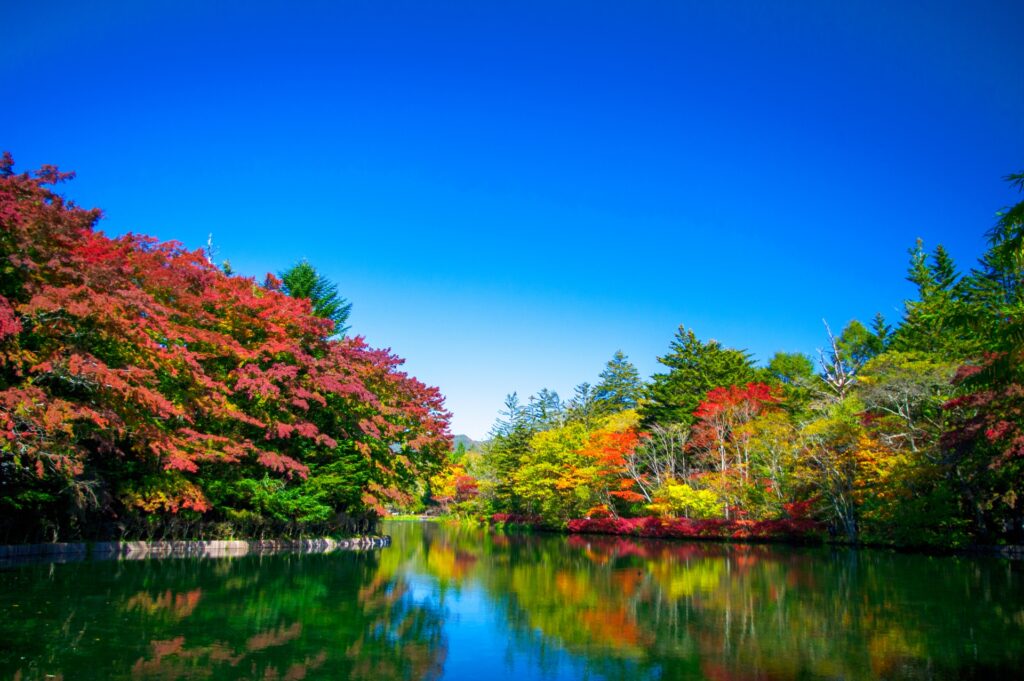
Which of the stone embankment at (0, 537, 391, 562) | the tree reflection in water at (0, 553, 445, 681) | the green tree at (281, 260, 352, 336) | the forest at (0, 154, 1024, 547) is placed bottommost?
the stone embankment at (0, 537, 391, 562)

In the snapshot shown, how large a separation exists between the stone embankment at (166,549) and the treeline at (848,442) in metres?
9.94

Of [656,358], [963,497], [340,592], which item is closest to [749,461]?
[963,497]

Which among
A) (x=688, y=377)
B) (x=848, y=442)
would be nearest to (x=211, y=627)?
(x=848, y=442)

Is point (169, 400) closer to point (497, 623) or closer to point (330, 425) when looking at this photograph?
point (330, 425)

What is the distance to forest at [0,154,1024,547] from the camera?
38.1 ft

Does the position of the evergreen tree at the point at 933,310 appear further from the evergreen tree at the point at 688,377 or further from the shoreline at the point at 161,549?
the shoreline at the point at 161,549

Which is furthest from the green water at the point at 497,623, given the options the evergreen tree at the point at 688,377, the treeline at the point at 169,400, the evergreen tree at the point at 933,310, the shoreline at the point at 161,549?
the evergreen tree at the point at 688,377

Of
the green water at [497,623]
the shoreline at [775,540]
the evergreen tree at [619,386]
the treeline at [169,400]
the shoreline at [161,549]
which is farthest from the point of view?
the evergreen tree at [619,386]

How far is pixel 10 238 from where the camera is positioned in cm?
1127

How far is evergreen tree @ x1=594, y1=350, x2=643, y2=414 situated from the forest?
1722 centimetres

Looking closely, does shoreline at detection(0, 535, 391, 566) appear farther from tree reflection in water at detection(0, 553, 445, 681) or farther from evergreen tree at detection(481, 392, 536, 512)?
evergreen tree at detection(481, 392, 536, 512)

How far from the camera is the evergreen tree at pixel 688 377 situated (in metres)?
36.6

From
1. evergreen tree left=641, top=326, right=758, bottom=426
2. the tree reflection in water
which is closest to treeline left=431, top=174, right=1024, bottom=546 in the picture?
evergreen tree left=641, top=326, right=758, bottom=426

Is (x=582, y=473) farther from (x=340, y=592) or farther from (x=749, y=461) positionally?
(x=340, y=592)
